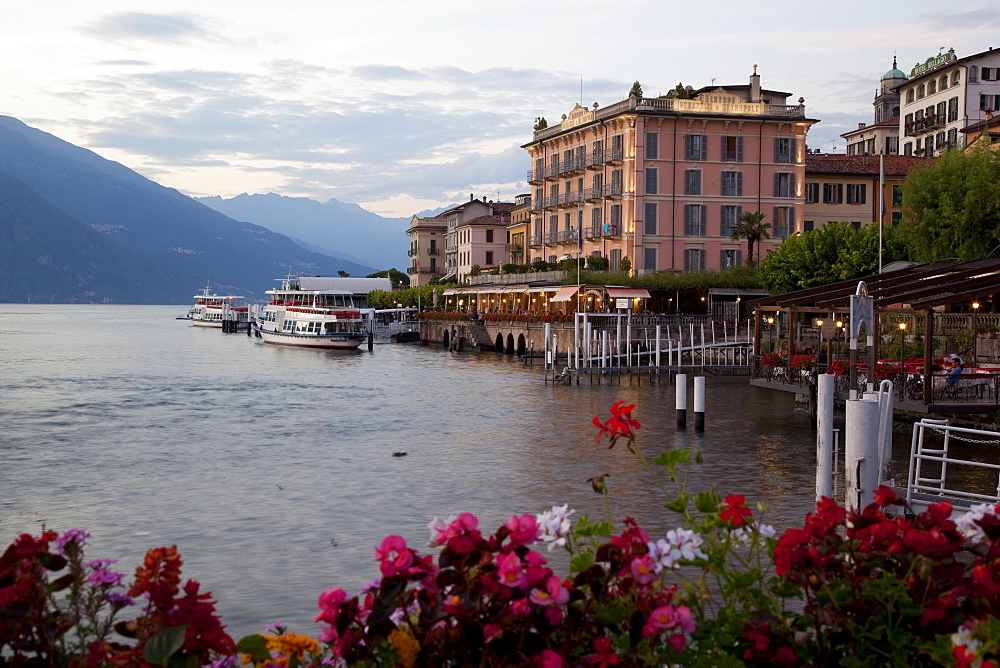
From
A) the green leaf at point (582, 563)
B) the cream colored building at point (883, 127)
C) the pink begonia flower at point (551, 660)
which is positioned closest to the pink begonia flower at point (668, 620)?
the pink begonia flower at point (551, 660)

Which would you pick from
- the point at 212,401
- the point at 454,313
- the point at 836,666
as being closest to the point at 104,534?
the point at 836,666

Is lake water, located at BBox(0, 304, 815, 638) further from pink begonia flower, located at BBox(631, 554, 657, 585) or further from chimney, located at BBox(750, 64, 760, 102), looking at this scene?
chimney, located at BBox(750, 64, 760, 102)

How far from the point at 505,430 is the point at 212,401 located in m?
15.6

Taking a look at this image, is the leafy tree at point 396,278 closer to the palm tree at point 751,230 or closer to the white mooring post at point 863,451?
the palm tree at point 751,230

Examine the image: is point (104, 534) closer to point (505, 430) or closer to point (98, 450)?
point (98, 450)

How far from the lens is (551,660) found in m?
4.43

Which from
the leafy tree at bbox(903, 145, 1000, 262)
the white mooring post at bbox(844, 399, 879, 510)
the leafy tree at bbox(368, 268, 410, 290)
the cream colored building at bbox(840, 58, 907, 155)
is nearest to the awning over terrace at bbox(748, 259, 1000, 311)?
the white mooring post at bbox(844, 399, 879, 510)

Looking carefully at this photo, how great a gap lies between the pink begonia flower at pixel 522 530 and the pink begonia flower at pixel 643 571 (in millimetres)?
482

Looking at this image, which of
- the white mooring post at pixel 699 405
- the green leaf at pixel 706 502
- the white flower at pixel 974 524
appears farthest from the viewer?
the white mooring post at pixel 699 405

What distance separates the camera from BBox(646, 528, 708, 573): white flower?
496 cm

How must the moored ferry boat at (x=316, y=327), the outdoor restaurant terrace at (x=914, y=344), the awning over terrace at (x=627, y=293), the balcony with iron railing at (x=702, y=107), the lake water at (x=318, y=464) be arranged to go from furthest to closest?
1. the moored ferry boat at (x=316, y=327)
2. the balcony with iron railing at (x=702, y=107)
3. the awning over terrace at (x=627, y=293)
4. the outdoor restaurant terrace at (x=914, y=344)
5. the lake water at (x=318, y=464)

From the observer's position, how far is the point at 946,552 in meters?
4.92

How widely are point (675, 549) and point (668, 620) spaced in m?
0.51

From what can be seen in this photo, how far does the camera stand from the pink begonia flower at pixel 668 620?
4.62 meters
